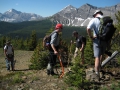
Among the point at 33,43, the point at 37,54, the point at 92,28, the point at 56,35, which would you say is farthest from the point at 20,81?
the point at 33,43

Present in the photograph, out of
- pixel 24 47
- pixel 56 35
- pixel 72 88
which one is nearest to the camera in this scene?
pixel 72 88

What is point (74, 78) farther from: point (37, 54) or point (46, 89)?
point (37, 54)

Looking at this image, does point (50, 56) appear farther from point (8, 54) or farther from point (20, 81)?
point (8, 54)

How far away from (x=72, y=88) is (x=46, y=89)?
1120mm

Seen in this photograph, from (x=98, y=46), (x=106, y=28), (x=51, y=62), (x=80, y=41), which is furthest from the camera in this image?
(x=80, y=41)

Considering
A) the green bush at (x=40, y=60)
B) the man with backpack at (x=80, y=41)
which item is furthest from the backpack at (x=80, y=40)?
the green bush at (x=40, y=60)

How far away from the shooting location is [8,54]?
54.3ft

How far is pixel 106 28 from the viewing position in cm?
615

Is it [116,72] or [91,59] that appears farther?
[91,59]

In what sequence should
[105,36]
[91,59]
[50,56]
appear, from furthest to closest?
[91,59]
[50,56]
[105,36]

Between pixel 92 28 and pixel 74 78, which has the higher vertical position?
pixel 92 28

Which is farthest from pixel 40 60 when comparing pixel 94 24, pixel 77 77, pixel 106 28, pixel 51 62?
pixel 106 28

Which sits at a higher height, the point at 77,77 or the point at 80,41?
the point at 80,41

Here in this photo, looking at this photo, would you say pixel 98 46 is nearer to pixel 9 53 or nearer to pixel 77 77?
pixel 77 77
